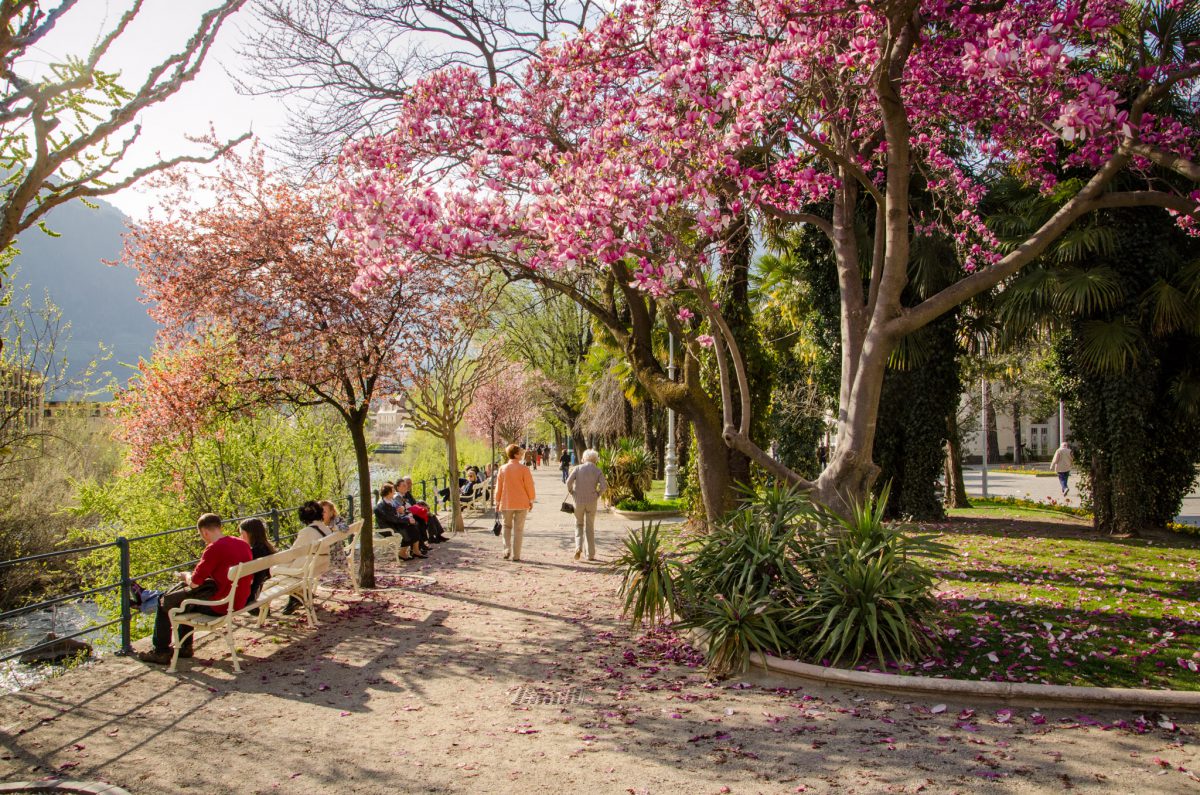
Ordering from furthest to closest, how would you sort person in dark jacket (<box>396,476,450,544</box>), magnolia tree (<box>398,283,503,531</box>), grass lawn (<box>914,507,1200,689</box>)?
person in dark jacket (<box>396,476,450,544</box>), magnolia tree (<box>398,283,503,531</box>), grass lawn (<box>914,507,1200,689</box>)

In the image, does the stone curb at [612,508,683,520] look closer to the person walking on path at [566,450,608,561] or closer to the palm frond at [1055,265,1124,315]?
the person walking on path at [566,450,608,561]

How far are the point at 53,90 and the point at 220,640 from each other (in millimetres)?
5834

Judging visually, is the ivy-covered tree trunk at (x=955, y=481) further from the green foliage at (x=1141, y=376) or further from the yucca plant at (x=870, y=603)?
the yucca plant at (x=870, y=603)

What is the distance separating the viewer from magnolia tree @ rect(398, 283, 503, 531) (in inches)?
451

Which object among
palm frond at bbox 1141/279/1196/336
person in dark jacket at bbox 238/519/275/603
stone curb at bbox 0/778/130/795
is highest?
palm frond at bbox 1141/279/1196/336

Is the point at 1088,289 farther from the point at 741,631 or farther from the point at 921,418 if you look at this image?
the point at 741,631

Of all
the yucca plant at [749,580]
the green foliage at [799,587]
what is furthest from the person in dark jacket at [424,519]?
the yucca plant at [749,580]

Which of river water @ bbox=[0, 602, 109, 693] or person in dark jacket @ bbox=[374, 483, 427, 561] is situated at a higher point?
person in dark jacket @ bbox=[374, 483, 427, 561]

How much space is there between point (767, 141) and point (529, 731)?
6151 millimetres

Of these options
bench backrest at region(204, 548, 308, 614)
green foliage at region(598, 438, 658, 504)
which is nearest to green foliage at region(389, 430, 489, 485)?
green foliage at region(598, 438, 658, 504)

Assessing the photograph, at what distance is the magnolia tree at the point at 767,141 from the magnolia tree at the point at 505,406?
2285 cm

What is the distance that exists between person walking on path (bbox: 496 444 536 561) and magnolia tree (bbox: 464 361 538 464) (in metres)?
18.6

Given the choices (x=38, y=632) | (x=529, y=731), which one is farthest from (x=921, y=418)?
(x=38, y=632)

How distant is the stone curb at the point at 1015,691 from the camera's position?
18.3 ft
